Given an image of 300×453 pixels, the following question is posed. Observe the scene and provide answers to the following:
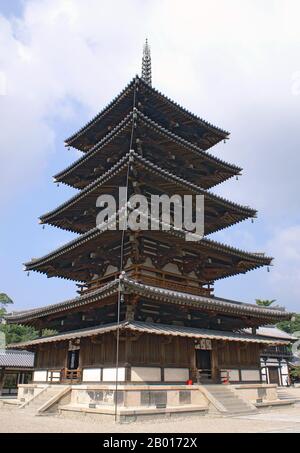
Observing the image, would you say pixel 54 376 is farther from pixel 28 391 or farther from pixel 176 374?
pixel 176 374

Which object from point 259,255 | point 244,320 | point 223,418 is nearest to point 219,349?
point 244,320

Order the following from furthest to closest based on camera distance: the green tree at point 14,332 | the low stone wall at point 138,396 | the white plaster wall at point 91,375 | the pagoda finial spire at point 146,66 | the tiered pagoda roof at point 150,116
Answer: the green tree at point 14,332
the pagoda finial spire at point 146,66
the tiered pagoda roof at point 150,116
the white plaster wall at point 91,375
the low stone wall at point 138,396

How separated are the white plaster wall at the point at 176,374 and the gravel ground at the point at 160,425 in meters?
2.20

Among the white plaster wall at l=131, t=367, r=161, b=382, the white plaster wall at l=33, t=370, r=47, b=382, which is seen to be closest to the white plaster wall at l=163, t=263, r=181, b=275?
the white plaster wall at l=131, t=367, r=161, b=382

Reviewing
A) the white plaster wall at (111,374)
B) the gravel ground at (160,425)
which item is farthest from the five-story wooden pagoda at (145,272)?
the gravel ground at (160,425)

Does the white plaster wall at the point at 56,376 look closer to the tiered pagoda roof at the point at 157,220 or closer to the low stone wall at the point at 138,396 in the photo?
the tiered pagoda roof at the point at 157,220

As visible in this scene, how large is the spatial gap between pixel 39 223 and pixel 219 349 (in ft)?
44.1

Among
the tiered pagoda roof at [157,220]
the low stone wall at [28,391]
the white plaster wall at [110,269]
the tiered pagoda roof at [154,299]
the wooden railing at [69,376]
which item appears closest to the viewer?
the tiered pagoda roof at [154,299]

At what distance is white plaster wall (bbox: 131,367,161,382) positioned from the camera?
17.2m

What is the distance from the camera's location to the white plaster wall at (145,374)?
17203mm

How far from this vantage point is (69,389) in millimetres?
19359

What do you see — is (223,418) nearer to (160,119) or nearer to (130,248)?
(130,248)

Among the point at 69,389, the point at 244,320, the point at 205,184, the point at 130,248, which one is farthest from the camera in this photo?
the point at 205,184

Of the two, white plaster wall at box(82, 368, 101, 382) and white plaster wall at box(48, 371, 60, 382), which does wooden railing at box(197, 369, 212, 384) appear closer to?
white plaster wall at box(82, 368, 101, 382)
